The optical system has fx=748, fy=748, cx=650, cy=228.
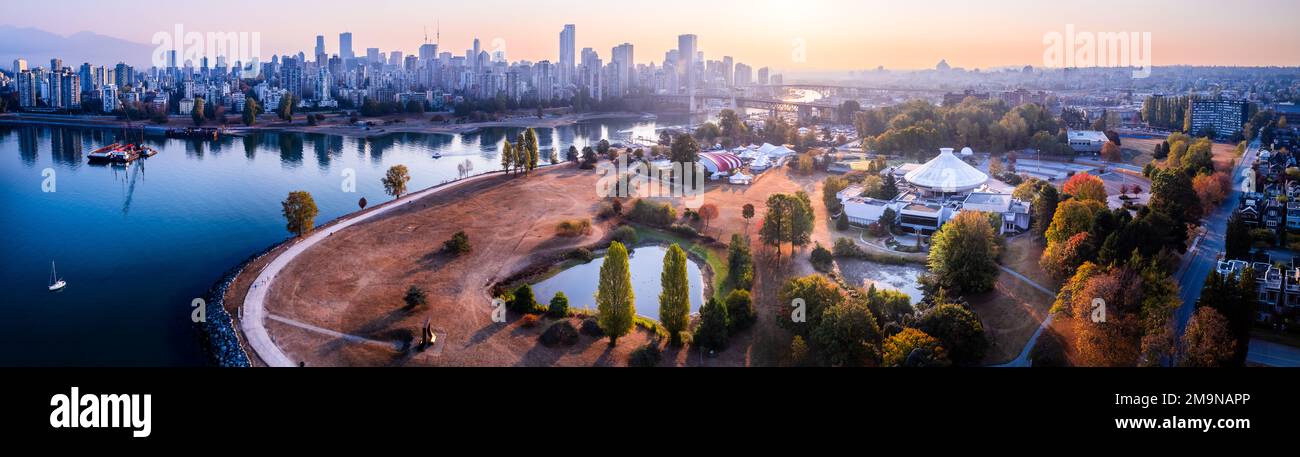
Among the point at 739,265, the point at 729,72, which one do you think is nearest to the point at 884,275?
the point at 739,265

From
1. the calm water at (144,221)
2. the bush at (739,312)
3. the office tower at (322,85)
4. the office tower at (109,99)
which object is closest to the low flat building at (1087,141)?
the calm water at (144,221)

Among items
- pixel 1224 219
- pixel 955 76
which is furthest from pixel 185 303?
pixel 955 76

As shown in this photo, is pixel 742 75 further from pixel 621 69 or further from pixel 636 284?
pixel 636 284

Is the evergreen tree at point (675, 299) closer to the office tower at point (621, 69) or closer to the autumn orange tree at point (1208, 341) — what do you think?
the autumn orange tree at point (1208, 341)

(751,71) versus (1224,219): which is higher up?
(751,71)
